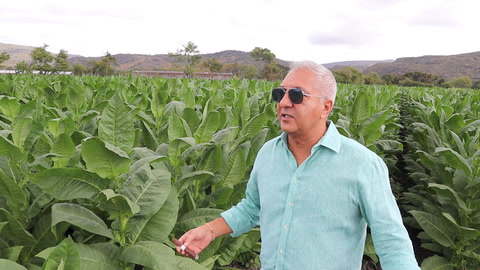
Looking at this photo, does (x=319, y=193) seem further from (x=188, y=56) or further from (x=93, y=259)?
(x=188, y=56)

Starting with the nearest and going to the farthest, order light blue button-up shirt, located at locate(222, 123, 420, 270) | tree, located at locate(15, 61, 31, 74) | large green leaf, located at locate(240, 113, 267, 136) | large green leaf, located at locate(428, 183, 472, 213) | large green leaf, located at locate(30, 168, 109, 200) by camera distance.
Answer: large green leaf, located at locate(30, 168, 109, 200) → light blue button-up shirt, located at locate(222, 123, 420, 270) → large green leaf, located at locate(240, 113, 267, 136) → large green leaf, located at locate(428, 183, 472, 213) → tree, located at locate(15, 61, 31, 74)

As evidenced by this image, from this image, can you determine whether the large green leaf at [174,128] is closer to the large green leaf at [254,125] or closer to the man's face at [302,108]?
the man's face at [302,108]

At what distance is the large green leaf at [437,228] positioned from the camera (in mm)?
3996

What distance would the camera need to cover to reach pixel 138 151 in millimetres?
2211

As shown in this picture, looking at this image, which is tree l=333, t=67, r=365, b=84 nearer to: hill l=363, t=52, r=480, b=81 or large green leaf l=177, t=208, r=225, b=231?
hill l=363, t=52, r=480, b=81

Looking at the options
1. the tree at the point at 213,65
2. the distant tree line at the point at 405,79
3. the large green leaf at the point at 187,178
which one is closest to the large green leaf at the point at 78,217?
the large green leaf at the point at 187,178

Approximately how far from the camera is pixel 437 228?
13.2ft

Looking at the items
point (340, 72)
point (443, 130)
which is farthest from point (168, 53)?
point (443, 130)

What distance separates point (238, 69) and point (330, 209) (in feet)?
291

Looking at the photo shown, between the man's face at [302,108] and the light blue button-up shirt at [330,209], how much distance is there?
9 cm

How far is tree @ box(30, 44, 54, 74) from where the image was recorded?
65.2 m

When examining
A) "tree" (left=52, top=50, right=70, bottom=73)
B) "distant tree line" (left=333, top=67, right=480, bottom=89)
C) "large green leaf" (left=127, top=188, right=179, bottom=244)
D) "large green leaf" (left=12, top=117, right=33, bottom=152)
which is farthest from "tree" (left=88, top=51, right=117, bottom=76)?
"large green leaf" (left=127, top=188, right=179, bottom=244)

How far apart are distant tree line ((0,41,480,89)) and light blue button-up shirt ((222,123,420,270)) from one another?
50919 mm

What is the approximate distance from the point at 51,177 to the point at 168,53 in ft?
309
